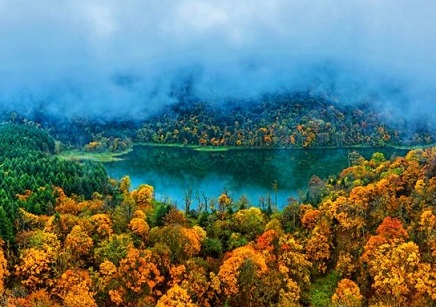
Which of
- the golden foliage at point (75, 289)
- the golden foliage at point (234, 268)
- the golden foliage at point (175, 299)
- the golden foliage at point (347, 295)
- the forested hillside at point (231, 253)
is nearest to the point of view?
the golden foliage at point (347, 295)

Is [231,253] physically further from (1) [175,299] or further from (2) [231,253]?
(1) [175,299]

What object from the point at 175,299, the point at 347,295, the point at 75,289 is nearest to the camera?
the point at 347,295

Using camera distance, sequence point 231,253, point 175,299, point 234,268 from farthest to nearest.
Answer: point 231,253 < point 234,268 < point 175,299

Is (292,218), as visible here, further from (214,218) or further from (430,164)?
(430,164)

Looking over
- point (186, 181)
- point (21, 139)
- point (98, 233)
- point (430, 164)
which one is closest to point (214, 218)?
point (98, 233)

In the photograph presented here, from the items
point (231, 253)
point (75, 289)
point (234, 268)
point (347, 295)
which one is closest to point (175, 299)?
point (234, 268)

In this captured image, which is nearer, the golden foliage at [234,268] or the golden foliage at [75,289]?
the golden foliage at [75,289]

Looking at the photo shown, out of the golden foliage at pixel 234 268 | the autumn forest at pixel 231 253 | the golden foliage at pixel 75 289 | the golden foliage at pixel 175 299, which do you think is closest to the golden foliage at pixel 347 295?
the autumn forest at pixel 231 253

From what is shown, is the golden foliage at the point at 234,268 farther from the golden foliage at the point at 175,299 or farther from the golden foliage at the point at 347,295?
the golden foliage at the point at 347,295
